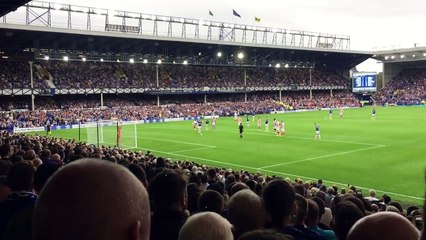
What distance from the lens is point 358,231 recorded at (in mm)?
2434

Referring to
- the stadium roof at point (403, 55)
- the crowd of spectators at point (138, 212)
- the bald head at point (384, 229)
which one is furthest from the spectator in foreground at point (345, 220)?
the stadium roof at point (403, 55)

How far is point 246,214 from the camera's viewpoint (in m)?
4.06

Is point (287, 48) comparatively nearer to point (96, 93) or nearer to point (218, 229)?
point (96, 93)

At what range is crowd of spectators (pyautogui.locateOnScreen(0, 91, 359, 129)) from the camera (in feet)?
196

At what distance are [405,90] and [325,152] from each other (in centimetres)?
7924

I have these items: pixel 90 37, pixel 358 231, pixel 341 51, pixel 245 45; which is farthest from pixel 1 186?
pixel 341 51

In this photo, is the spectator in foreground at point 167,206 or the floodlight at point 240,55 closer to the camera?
the spectator in foreground at point 167,206

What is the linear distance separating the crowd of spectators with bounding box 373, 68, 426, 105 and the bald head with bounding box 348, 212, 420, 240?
332ft

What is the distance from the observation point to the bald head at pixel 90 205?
1781 millimetres

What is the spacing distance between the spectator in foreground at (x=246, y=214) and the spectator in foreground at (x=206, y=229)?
2.50ft

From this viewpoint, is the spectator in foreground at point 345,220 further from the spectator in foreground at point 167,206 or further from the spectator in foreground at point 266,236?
the spectator in foreground at point 266,236

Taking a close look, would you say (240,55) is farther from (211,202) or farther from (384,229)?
(384,229)

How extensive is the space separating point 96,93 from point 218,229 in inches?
2886

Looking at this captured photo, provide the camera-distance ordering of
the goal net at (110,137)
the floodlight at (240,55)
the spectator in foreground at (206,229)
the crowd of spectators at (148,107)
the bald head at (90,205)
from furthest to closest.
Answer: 1. the floodlight at (240,55)
2. the crowd of spectators at (148,107)
3. the goal net at (110,137)
4. the spectator in foreground at (206,229)
5. the bald head at (90,205)
